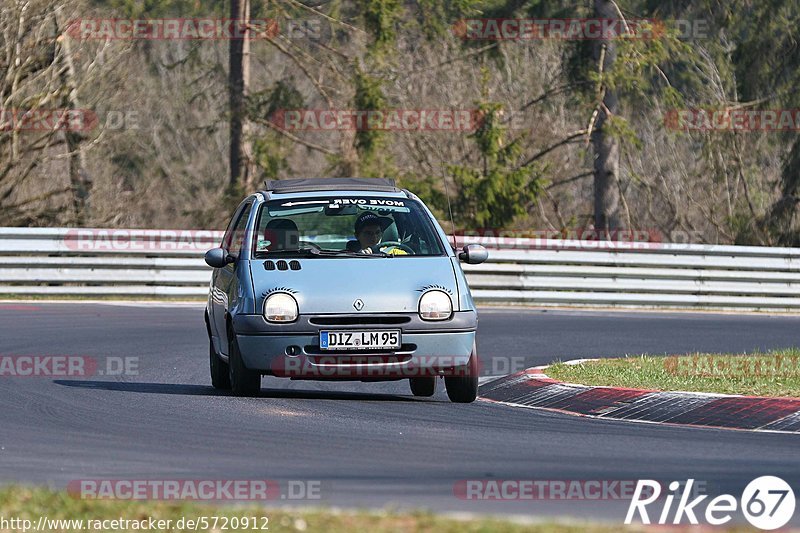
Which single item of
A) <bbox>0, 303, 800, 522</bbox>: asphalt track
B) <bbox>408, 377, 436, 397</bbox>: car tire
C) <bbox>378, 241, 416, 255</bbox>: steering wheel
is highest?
<bbox>378, 241, 416, 255</bbox>: steering wheel

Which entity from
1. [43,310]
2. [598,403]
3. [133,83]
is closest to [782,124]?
[133,83]

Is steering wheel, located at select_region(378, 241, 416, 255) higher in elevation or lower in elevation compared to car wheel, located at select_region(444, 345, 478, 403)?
higher

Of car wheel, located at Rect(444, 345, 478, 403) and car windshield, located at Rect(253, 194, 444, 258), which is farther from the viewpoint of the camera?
→ car windshield, located at Rect(253, 194, 444, 258)

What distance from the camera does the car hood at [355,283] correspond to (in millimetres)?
10242

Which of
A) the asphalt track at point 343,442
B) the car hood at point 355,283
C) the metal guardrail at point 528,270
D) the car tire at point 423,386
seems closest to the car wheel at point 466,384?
the asphalt track at point 343,442

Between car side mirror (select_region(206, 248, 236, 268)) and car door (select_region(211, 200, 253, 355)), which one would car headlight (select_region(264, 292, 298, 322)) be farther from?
car side mirror (select_region(206, 248, 236, 268))

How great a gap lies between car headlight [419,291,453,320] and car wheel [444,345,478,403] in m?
0.36

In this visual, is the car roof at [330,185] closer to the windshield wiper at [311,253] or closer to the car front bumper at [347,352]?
the windshield wiper at [311,253]

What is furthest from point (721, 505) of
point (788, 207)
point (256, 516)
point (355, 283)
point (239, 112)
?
point (788, 207)

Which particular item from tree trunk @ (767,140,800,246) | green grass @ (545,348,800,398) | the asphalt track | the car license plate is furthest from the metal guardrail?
the car license plate

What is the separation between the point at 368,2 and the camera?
1225 inches

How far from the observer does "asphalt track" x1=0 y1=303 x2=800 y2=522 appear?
7086mm

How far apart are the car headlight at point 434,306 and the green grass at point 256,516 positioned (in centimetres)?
429

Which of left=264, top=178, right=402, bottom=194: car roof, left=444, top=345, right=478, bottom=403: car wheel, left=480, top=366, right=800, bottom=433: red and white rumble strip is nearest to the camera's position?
left=480, top=366, right=800, bottom=433: red and white rumble strip
